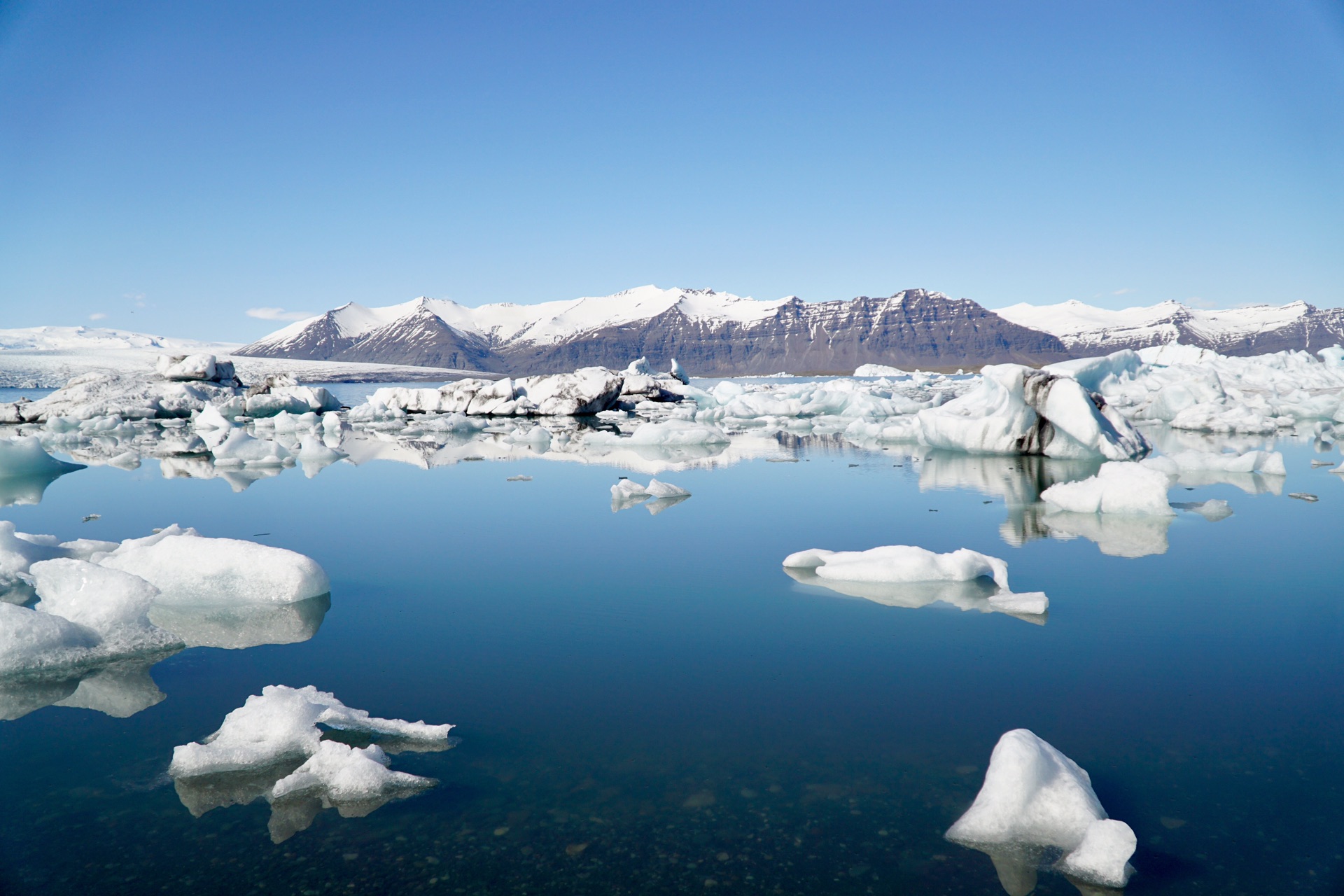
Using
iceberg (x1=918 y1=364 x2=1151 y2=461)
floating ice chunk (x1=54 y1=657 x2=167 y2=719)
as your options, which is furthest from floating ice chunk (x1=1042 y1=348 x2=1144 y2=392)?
floating ice chunk (x1=54 y1=657 x2=167 y2=719)

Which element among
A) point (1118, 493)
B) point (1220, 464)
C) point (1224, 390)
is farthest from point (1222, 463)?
point (1224, 390)

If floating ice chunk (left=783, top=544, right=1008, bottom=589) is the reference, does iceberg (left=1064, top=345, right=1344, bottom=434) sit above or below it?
above

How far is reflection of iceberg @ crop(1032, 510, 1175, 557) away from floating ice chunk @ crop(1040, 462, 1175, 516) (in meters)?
0.06

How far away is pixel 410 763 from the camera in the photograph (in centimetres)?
227

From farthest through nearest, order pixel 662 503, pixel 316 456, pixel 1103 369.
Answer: pixel 1103 369, pixel 316 456, pixel 662 503

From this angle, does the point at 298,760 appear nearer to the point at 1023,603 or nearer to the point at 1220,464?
the point at 1023,603

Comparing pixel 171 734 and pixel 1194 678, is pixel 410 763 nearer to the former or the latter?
pixel 171 734

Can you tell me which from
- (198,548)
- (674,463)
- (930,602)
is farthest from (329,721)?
(674,463)

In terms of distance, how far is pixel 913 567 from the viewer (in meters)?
4.18

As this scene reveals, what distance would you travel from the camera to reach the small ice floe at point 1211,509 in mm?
6051

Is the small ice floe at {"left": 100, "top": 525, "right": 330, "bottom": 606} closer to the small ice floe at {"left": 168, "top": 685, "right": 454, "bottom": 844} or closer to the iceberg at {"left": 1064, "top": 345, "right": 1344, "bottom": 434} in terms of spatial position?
the small ice floe at {"left": 168, "top": 685, "right": 454, "bottom": 844}

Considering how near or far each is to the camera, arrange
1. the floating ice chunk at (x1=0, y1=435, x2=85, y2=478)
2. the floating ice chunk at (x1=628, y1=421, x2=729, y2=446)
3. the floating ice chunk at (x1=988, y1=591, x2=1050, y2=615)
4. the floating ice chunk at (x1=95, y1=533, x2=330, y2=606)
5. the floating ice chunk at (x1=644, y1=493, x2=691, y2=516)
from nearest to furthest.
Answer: the floating ice chunk at (x1=988, y1=591, x2=1050, y2=615)
the floating ice chunk at (x1=95, y1=533, x2=330, y2=606)
the floating ice chunk at (x1=644, y1=493, x2=691, y2=516)
the floating ice chunk at (x1=0, y1=435, x2=85, y2=478)
the floating ice chunk at (x1=628, y1=421, x2=729, y2=446)

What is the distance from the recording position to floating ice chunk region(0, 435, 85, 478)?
920cm

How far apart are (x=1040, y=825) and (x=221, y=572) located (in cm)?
378
